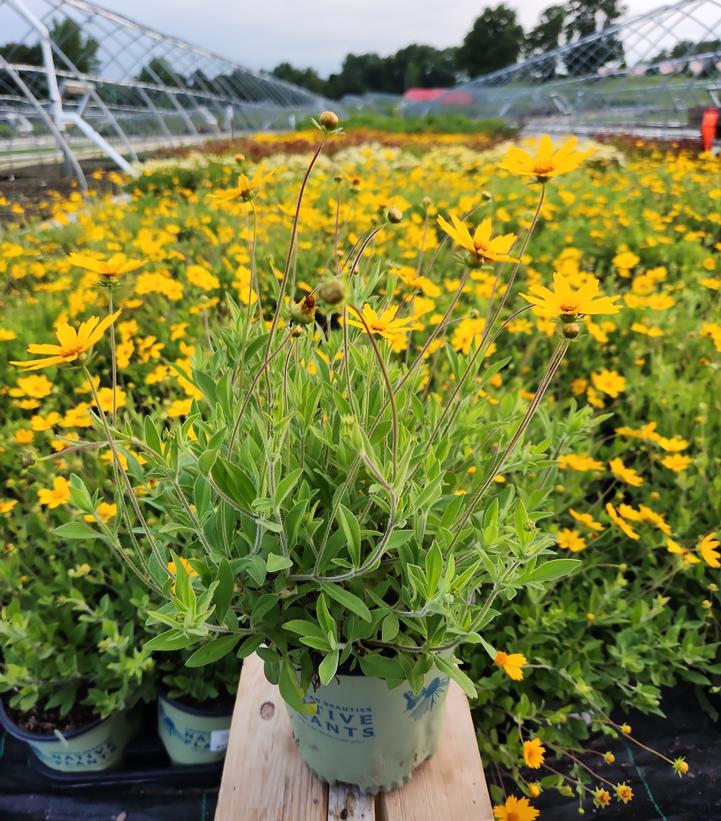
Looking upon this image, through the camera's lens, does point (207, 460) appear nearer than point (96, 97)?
Yes

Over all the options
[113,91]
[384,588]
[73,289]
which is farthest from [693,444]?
[113,91]

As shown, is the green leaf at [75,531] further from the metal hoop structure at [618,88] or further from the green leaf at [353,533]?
the metal hoop structure at [618,88]

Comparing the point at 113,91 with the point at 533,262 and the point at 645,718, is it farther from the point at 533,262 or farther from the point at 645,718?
the point at 645,718

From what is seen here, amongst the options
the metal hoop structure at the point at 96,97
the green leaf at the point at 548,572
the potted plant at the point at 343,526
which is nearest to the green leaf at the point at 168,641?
the potted plant at the point at 343,526

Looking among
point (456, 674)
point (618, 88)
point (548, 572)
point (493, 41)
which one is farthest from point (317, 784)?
point (493, 41)

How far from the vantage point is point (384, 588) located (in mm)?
648

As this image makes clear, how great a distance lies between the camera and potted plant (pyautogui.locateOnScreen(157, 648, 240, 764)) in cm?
102

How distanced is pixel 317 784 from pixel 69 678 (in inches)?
19.9

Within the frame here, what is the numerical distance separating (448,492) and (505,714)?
534mm

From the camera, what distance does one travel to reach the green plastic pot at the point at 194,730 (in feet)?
3.35

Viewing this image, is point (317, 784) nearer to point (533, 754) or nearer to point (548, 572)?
point (533, 754)

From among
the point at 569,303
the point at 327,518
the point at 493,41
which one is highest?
the point at 493,41

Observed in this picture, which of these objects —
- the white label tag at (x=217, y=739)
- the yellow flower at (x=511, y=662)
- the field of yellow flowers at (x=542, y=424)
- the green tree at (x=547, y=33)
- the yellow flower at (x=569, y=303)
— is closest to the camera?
the yellow flower at (x=569, y=303)

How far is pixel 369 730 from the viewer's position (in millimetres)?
716
